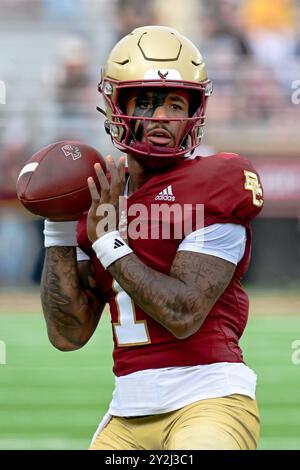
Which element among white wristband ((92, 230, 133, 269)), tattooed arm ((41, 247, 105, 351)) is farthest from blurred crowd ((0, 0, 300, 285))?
white wristband ((92, 230, 133, 269))

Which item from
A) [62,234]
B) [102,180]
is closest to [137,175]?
[102,180]

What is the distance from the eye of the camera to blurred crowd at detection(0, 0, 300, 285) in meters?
12.7

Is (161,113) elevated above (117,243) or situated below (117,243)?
above

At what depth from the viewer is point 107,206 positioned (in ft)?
10.1

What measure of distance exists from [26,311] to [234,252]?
813cm

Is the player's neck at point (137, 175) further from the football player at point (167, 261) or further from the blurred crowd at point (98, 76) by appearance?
the blurred crowd at point (98, 76)

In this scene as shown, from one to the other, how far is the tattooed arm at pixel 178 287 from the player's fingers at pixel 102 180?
0.21 metres

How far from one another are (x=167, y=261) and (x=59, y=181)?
41cm

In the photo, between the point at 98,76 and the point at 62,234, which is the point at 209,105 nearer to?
the point at 98,76

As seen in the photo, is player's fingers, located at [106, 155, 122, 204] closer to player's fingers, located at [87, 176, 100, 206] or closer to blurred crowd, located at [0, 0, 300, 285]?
player's fingers, located at [87, 176, 100, 206]

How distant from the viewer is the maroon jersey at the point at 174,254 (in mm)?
3059
